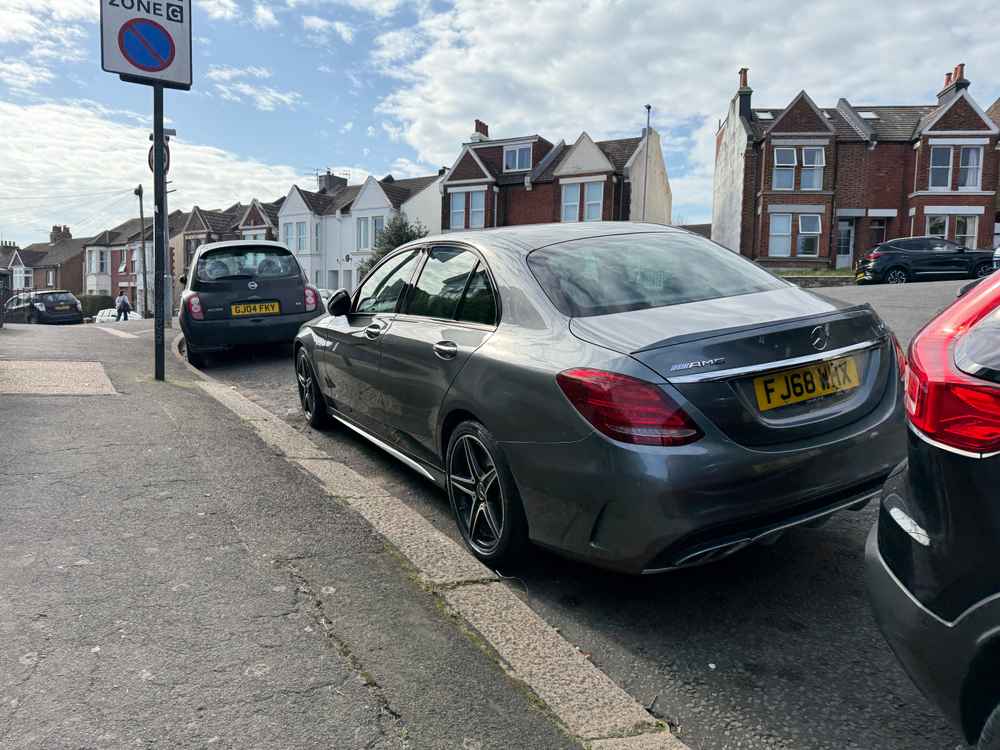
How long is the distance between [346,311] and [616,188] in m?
35.8

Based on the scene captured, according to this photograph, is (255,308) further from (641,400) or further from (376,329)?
(641,400)

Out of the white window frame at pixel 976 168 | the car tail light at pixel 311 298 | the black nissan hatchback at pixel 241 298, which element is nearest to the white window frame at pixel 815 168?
the white window frame at pixel 976 168

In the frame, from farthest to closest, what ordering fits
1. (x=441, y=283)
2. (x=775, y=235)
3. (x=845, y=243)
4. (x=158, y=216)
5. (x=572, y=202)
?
(x=572, y=202), (x=845, y=243), (x=775, y=235), (x=158, y=216), (x=441, y=283)

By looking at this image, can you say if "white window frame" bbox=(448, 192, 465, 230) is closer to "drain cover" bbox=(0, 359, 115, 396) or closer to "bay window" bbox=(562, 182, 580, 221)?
"bay window" bbox=(562, 182, 580, 221)

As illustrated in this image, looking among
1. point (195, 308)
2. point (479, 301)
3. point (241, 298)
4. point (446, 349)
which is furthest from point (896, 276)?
point (446, 349)

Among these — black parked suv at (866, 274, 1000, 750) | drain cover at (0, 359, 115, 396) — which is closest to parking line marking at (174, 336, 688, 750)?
black parked suv at (866, 274, 1000, 750)

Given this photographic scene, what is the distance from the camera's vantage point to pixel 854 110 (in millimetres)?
37344

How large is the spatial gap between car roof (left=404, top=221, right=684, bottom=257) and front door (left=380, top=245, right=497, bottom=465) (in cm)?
9

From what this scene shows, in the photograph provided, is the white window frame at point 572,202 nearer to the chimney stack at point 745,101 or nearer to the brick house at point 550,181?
the brick house at point 550,181

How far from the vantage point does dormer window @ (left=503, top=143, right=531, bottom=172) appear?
1677 inches

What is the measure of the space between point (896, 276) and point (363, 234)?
31.6m

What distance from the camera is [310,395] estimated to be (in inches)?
241

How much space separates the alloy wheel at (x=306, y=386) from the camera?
6.03 metres

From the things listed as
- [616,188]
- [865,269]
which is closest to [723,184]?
[616,188]
